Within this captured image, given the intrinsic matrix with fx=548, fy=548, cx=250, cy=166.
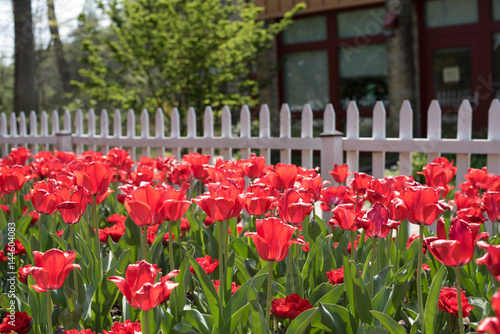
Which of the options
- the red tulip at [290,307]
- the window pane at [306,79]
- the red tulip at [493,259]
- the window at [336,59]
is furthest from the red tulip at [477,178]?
the window pane at [306,79]

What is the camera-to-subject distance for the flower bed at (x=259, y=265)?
129cm

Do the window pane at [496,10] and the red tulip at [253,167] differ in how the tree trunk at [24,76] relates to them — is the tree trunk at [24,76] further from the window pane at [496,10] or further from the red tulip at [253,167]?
the red tulip at [253,167]

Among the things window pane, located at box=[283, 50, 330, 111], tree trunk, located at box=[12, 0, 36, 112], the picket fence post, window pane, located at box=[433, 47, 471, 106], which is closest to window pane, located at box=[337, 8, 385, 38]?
window pane, located at box=[283, 50, 330, 111]

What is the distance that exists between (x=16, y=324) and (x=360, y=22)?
1072cm

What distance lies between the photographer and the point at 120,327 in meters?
1.35

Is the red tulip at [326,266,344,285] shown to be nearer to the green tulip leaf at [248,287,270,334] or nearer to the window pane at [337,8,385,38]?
the green tulip leaf at [248,287,270,334]

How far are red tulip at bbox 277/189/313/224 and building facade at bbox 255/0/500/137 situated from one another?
29.7 ft

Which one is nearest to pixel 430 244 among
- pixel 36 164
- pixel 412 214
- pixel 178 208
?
pixel 412 214

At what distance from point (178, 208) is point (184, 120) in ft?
27.5

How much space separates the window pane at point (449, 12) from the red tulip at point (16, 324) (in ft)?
33.7

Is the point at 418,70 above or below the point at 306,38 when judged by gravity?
below

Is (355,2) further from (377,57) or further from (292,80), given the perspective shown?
(292,80)

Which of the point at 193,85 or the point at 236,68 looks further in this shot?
the point at 236,68

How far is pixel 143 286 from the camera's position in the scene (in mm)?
1088
